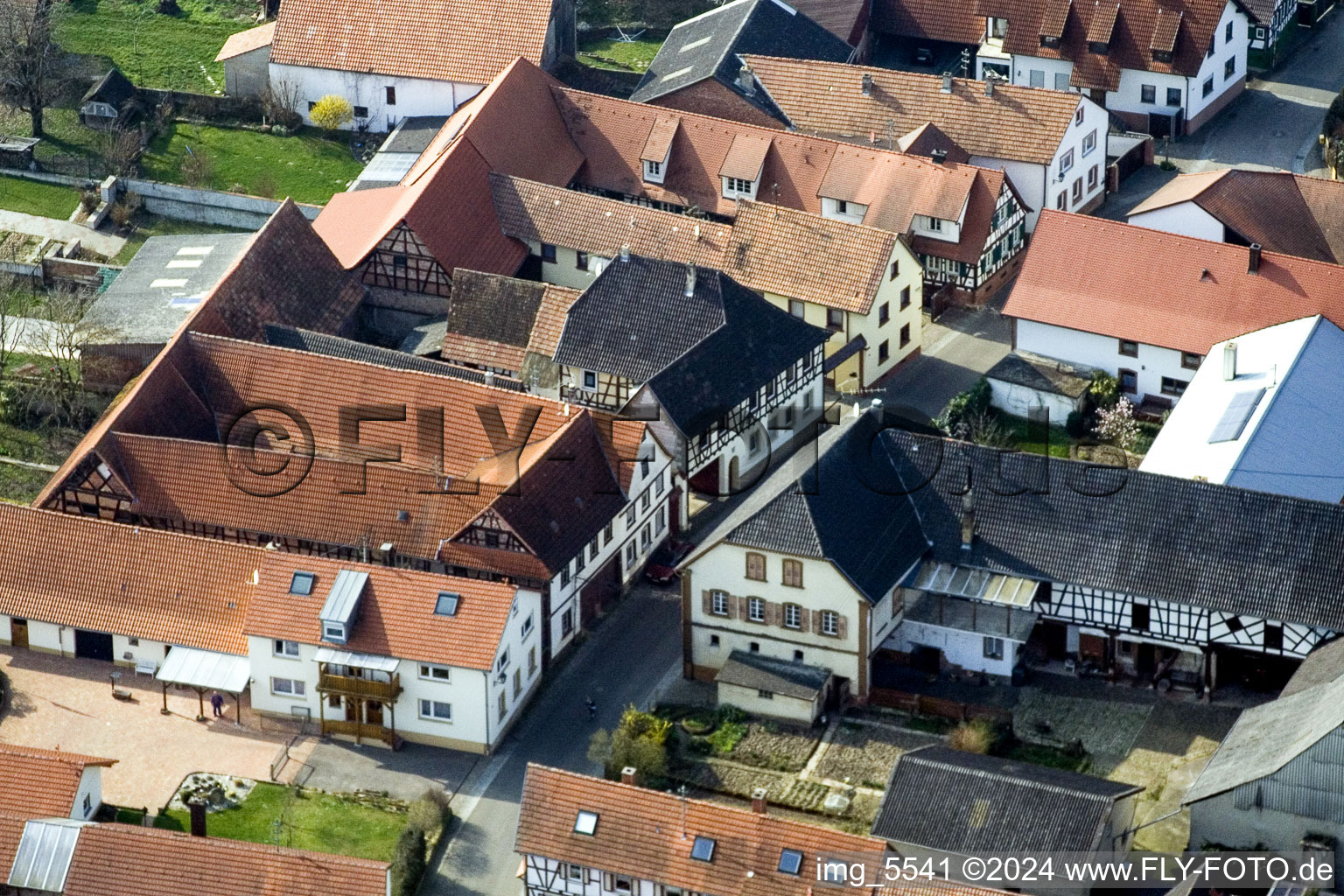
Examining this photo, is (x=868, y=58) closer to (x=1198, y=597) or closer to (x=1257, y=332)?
(x=1257, y=332)

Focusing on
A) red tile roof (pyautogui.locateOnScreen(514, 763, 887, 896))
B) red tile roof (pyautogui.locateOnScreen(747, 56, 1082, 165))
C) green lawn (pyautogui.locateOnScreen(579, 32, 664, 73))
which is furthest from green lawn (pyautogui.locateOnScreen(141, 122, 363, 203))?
red tile roof (pyautogui.locateOnScreen(514, 763, 887, 896))

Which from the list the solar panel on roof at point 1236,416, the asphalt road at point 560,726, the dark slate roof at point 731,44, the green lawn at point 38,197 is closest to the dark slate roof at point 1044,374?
the solar panel on roof at point 1236,416

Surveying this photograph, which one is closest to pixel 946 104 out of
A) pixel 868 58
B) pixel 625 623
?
pixel 868 58

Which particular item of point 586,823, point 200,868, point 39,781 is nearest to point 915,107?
point 586,823

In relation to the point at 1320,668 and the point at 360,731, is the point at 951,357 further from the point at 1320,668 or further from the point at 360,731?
the point at 360,731

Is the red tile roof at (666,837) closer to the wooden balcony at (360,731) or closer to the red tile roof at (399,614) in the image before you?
the red tile roof at (399,614)

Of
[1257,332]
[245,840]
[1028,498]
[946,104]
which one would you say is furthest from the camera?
[946,104]
